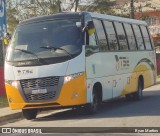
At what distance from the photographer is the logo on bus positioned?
53.7 ft

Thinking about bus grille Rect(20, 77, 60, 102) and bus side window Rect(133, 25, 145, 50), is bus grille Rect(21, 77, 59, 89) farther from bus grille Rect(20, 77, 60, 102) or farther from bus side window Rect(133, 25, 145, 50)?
bus side window Rect(133, 25, 145, 50)

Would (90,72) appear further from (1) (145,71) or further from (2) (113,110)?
(1) (145,71)

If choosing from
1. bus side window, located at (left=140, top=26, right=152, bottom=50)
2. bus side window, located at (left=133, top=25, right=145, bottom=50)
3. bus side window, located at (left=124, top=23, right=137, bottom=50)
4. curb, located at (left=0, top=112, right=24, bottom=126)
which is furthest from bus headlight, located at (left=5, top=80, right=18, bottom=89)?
bus side window, located at (left=140, top=26, right=152, bottom=50)

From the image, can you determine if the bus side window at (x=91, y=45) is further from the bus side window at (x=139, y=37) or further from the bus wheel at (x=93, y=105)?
the bus side window at (x=139, y=37)

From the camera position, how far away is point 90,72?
13875mm

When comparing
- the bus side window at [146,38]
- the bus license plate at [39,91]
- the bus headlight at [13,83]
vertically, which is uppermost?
the bus side window at [146,38]

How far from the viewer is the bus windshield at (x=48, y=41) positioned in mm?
13422

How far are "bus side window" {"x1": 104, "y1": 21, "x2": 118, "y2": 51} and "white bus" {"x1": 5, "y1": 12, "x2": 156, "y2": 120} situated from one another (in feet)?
0.85

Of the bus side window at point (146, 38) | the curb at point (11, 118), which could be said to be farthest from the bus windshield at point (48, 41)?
the bus side window at point (146, 38)

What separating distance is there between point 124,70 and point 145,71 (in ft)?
9.31

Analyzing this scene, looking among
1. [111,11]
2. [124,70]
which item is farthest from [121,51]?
[111,11]

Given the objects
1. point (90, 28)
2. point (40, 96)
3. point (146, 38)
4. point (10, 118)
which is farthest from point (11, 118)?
point (146, 38)

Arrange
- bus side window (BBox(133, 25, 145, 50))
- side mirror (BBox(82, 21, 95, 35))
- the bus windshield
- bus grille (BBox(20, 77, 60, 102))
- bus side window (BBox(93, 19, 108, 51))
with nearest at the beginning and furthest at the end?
bus grille (BBox(20, 77, 60, 102)), the bus windshield, side mirror (BBox(82, 21, 95, 35)), bus side window (BBox(93, 19, 108, 51)), bus side window (BBox(133, 25, 145, 50))

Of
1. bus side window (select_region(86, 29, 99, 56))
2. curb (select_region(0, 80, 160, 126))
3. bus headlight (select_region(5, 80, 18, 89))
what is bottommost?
curb (select_region(0, 80, 160, 126))
